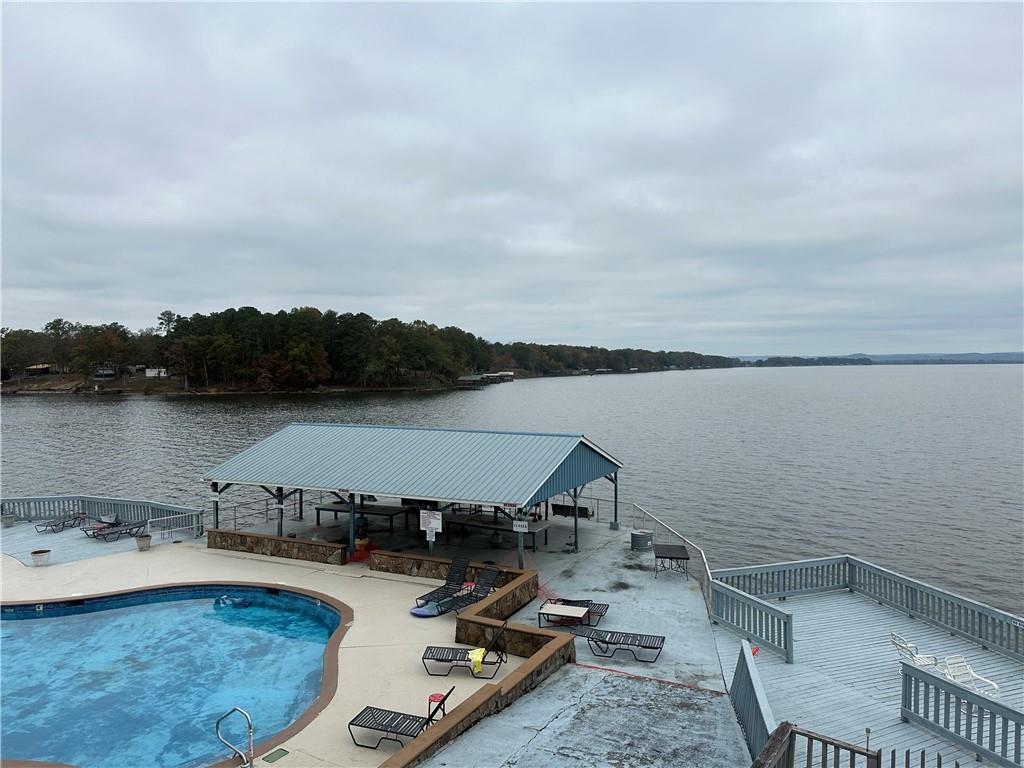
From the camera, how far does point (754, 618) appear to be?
12.3 meters

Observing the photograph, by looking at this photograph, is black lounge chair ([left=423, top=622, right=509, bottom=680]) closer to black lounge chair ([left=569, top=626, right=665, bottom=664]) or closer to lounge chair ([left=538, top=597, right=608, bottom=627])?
lounge chair ([left=538, top=597, right=608, bottom=627])

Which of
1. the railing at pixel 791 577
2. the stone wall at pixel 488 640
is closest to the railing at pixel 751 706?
the stone wall at pixel 488 640

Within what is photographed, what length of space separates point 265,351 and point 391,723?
113886 mm

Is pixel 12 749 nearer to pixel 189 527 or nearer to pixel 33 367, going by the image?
pixel 189 527

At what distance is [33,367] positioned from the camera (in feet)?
454

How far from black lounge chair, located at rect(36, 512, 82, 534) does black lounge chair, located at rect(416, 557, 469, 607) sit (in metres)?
14.5

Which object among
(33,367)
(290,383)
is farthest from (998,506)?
(33,367)

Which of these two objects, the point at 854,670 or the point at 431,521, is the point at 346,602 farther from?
the point at 854,670

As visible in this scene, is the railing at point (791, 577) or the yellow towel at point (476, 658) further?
the railing at point (791, 577)

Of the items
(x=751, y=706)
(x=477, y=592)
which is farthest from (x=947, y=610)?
(x=477, y=592)

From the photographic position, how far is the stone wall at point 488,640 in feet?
26.1

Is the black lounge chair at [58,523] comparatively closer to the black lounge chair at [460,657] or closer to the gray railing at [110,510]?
the gray railing at [110,510]

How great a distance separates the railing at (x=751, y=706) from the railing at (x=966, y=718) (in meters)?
2.39

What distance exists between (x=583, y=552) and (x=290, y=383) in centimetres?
10170
